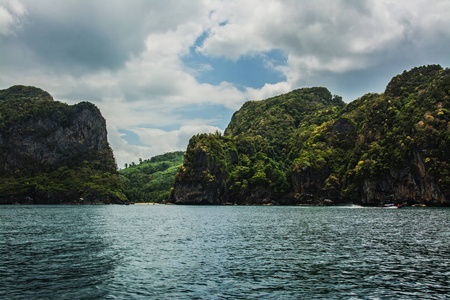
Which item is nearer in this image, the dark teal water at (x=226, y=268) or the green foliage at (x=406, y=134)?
the dark teal water at (x=226, y=268)

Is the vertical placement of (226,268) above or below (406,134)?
below

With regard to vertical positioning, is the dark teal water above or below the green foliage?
below

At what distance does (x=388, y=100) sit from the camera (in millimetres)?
186250

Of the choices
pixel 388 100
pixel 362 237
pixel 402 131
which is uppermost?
pixel 388 100

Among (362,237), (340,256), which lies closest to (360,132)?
(362,237)

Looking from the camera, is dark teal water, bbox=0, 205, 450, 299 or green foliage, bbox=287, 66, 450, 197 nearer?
dark teal water, bbox=0, 205, 450, 299

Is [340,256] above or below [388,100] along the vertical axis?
below

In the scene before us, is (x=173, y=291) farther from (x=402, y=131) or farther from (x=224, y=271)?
(x=402, y=131)

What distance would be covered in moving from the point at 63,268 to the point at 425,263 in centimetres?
2946

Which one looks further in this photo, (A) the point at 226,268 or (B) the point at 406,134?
(B) the point at 406,134

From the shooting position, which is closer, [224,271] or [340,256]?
[224,271]

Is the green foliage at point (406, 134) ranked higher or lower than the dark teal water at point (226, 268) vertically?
higher

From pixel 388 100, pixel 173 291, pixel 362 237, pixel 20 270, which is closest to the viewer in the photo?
pixel 173 291

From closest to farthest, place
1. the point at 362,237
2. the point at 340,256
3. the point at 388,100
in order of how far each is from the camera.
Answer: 1. the point at 340,256
2. the point at 362,237
3. the point at 388,100
